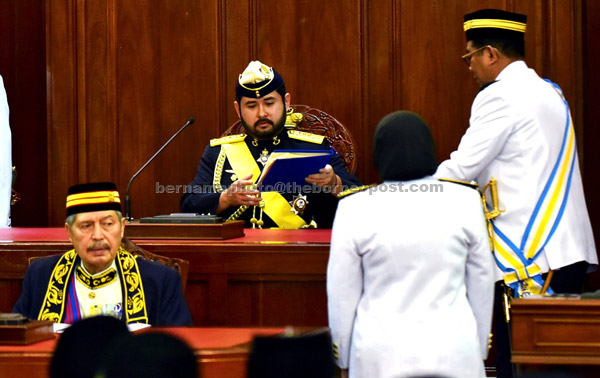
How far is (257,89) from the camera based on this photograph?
5066 millimetres

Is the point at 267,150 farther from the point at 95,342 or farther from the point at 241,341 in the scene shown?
the point at 95,342

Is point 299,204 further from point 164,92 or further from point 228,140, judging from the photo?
point 164,92

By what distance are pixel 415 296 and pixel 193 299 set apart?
1548 mm

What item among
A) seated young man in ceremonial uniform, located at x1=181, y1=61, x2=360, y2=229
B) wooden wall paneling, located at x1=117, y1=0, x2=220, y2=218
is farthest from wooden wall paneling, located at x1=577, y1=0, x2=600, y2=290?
wooden wall paneling, located at x1=117, y1=0, x2=220, y2=218

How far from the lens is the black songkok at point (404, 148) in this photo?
9.00 ft

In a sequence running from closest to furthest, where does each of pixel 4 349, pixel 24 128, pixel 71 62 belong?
1. pixel 4 349
2. pixel 71 62
3. pixel 24 128

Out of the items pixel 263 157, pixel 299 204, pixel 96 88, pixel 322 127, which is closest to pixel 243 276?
pixel 299 204

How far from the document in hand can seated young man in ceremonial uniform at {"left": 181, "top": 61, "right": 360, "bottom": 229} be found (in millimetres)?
262

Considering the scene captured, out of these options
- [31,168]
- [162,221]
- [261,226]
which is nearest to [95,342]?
[162,221]

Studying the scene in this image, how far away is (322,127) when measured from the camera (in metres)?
5.52

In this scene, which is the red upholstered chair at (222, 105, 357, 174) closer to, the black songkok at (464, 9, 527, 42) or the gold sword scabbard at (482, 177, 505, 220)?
the black songkok at (464, 9, 527, 42)

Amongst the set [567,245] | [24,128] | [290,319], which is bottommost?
[290,319]

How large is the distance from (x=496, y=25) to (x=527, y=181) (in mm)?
755

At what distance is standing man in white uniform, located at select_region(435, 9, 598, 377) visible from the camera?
3.87m
